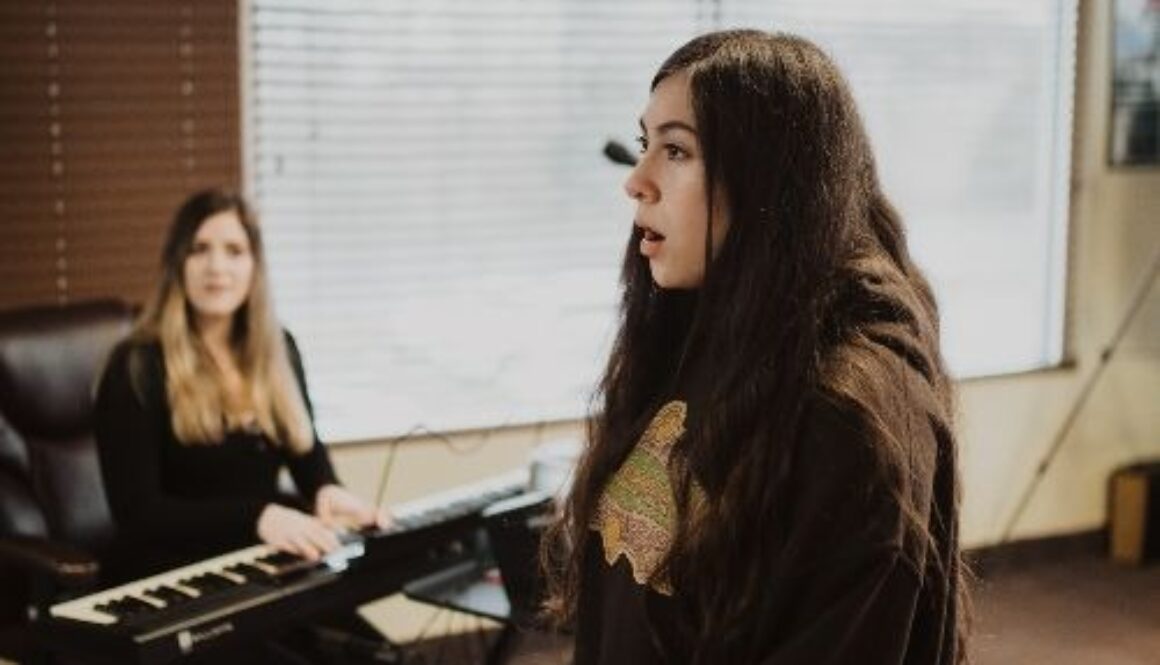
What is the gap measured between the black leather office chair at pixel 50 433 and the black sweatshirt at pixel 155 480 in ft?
0.52

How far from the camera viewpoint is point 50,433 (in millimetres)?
2852

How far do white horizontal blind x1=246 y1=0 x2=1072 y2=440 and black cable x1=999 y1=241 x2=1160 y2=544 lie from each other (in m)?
0.92

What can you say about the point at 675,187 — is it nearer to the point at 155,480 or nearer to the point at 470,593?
the point at 470,593

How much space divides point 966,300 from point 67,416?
269 cm

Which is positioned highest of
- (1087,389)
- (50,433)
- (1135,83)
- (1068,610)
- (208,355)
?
(1135,83)

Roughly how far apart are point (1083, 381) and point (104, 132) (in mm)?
3003

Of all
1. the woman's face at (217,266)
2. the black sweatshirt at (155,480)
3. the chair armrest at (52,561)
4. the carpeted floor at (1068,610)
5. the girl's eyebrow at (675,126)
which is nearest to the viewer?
the girl's eyebrow at (675,126)

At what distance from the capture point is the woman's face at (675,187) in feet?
4.19

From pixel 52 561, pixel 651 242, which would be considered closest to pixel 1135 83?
pixel 52 561

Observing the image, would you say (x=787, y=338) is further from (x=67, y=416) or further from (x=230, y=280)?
(x=67, y=416)

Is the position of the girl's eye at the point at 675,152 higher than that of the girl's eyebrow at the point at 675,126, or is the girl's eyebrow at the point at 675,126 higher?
the girl's eyebrow at the point at 675,126

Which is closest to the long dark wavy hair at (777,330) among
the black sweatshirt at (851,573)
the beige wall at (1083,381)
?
the black sweatshirt at (851,573)

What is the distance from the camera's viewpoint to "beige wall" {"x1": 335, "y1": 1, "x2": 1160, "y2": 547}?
4449mm

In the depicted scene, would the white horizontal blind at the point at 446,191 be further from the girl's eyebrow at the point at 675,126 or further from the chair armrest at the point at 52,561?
the girl's eyebrow at the point at 675,126
